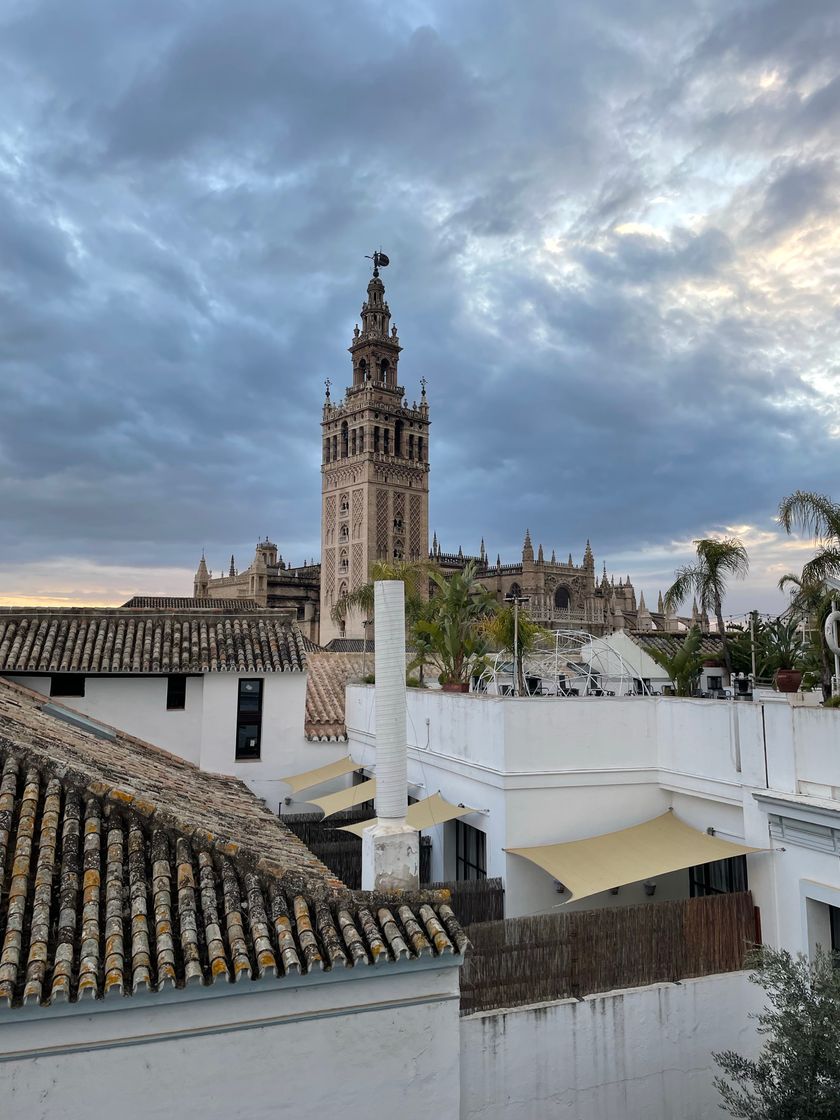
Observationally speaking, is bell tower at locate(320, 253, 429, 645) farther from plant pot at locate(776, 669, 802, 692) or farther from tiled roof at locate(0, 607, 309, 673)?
plant pot at locate(776, 669, 802, 692)

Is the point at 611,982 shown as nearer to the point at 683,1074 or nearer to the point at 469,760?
the point at 683,1074

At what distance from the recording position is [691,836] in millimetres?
11820

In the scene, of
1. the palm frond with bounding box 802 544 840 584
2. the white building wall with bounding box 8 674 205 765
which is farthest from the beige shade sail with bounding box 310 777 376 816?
the palm frond with bounding box 802 544 840 584

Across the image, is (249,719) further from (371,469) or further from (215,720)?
(371,469)

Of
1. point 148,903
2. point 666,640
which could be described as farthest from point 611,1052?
point 666,640

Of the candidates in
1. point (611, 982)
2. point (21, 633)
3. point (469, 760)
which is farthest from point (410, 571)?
point (611, 982)

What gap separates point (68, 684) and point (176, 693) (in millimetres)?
2643

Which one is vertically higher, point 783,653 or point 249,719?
point 783,653

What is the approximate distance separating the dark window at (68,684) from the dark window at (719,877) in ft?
49.0

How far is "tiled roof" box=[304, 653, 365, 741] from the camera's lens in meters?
21.4

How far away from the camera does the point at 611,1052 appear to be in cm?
978

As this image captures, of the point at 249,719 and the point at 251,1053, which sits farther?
the point at 249,719

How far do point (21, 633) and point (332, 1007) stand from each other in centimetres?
1623

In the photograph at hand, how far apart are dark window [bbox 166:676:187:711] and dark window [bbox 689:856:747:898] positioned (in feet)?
43.3
